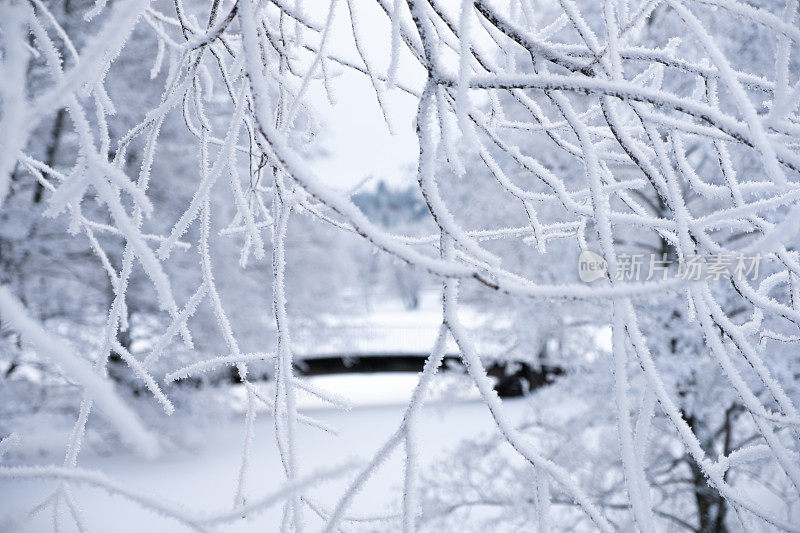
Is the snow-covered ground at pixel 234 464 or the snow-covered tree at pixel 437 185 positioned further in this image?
the snow-covered ground at pixel 234 464

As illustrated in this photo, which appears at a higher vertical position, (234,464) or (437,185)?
(437,185)

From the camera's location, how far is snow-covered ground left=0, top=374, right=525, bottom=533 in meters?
6.04

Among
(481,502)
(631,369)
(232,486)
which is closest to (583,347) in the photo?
(631,369)

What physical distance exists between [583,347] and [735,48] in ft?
9.53

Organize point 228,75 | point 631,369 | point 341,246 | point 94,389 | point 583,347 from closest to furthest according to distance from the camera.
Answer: point 94,389
point 228,75
point 631,369
point 583,347
point 341,246

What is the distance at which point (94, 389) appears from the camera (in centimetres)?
40

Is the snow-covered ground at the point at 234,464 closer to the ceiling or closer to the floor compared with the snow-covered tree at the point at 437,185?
closer to the floor

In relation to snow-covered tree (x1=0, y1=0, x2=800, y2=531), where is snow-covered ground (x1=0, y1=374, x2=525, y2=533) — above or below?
below

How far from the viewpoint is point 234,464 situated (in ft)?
26.1

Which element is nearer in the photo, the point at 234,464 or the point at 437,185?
the point at 437,185

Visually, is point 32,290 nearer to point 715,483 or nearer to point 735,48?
point 715,483

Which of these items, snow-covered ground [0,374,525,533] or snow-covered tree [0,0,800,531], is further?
snow-covered ground [0,374,525,533]

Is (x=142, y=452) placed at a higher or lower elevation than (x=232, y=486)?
higher

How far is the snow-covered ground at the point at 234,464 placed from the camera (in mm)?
6043
